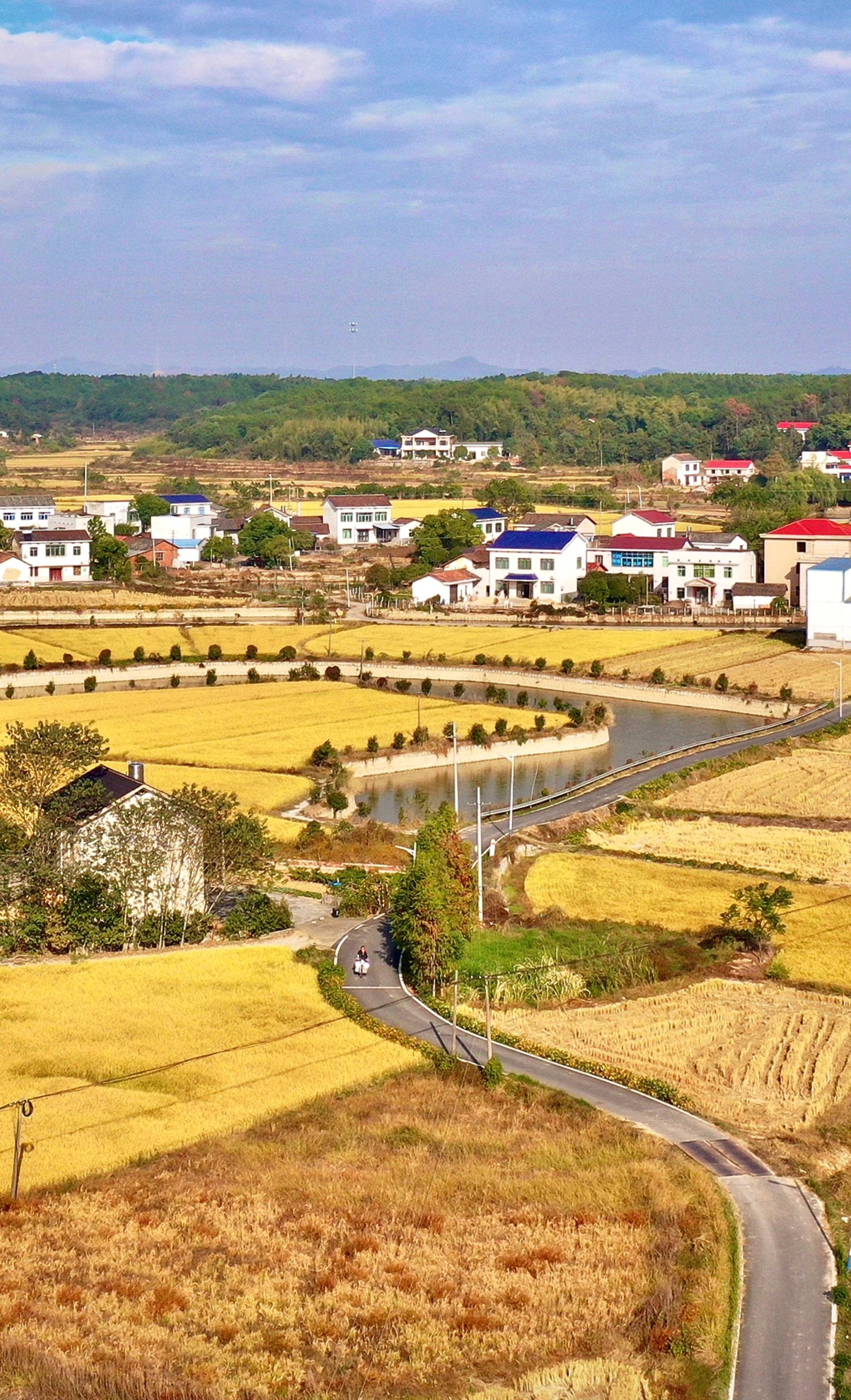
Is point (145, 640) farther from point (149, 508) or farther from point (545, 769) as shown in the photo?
point (149, 508)

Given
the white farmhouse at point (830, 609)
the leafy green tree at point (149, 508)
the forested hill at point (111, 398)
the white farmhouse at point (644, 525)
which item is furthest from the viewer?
the forested hill at point (111, 398)

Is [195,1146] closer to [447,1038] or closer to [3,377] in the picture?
[447,1038]

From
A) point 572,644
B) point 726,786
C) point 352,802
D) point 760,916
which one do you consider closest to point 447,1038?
point 760,916

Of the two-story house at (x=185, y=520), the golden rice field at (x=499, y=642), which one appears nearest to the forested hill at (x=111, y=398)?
the two-story house at (x=185, y=520)

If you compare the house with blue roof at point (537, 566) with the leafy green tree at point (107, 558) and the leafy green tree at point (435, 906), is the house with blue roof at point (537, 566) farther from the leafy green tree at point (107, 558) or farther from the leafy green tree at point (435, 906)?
the leafy green tree at point (435, 906)

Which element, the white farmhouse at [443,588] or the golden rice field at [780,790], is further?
the white farmhouse at [443,588]
